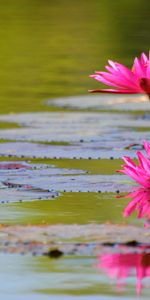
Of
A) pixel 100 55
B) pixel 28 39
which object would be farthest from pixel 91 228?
pixel 28 39

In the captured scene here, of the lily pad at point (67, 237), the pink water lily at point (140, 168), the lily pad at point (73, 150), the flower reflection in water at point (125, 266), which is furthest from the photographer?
the lily pad at point (73, 150)

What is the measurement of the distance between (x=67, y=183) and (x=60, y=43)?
9631 millimetres

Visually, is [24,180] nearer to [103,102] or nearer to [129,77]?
[129,77]

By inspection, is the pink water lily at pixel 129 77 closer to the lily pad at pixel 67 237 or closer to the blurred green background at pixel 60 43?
the lily pad at pixel 67 237

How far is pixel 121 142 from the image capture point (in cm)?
594

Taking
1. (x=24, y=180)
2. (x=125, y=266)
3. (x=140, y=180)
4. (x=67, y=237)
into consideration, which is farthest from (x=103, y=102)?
(x=125, y=266)

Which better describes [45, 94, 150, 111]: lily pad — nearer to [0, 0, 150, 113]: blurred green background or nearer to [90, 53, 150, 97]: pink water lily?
[0, 0, 150, 113]: blurred green background

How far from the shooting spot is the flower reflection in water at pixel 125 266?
3.07 meters

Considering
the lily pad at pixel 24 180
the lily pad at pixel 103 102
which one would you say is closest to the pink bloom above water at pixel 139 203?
the lily pad at pixel 24 180

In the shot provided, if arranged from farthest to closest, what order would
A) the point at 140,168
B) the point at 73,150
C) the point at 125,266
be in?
1. the point at 73,150
2. the point at 140,168
3. the point at 125,266

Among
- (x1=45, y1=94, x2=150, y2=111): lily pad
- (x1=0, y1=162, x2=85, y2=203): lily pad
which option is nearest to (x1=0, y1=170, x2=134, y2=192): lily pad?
(x1=0, y1=162, x2=85, y2=203): lily pad

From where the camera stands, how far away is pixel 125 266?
318 centimetres

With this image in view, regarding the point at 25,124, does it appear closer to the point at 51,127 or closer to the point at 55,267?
the point at 51,127

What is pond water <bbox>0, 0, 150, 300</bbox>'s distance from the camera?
122 inches
